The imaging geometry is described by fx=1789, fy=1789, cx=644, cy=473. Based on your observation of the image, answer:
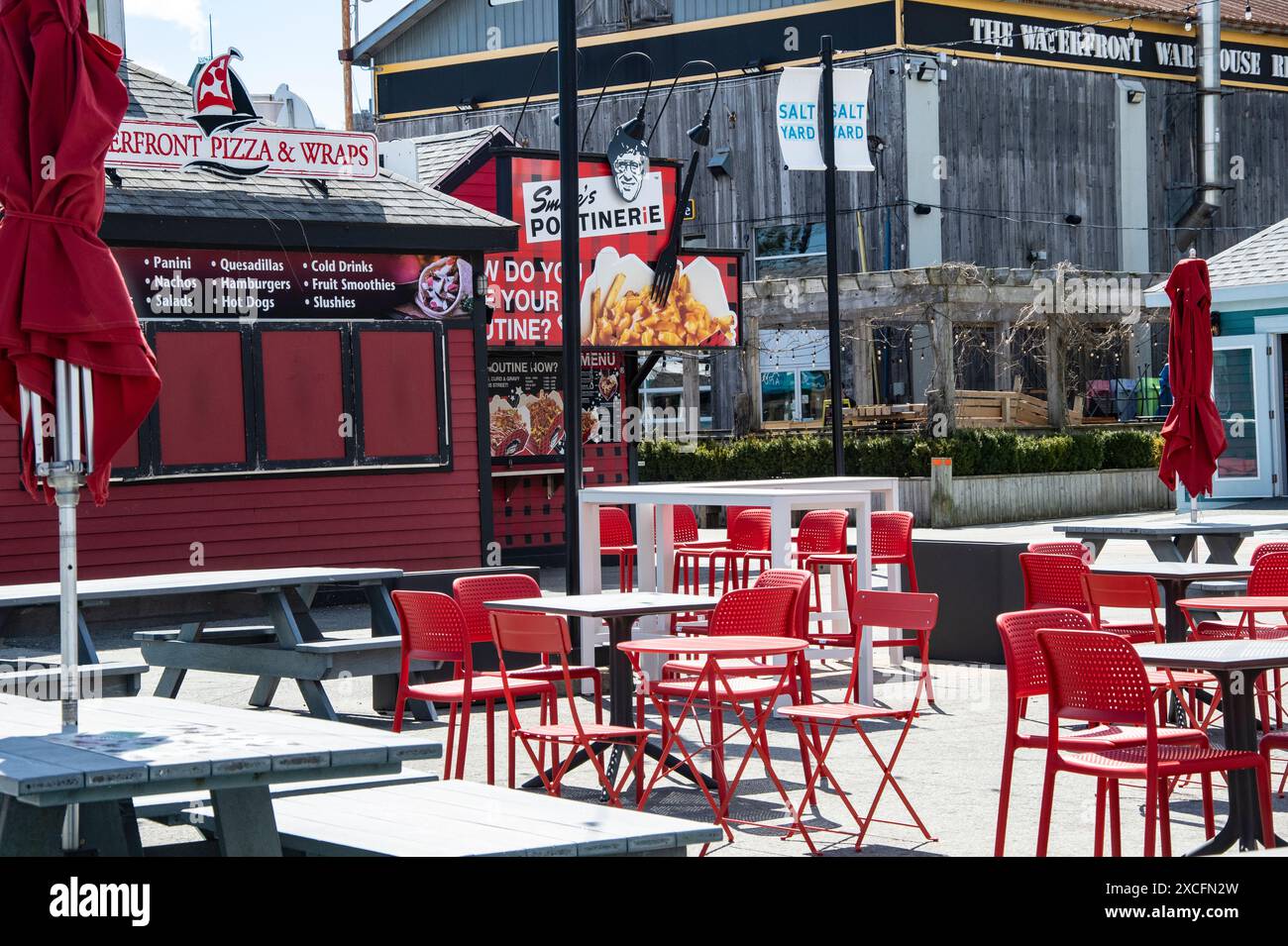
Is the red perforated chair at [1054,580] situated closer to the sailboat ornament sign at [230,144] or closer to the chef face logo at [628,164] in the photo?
the sailboat ornament sign at [230,144]

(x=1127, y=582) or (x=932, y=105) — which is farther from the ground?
(x=932, y=105)

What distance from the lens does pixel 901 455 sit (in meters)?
25.5

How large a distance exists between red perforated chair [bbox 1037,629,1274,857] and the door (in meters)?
18.6

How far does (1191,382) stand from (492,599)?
5088mm

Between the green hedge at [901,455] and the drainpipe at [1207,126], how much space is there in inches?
385

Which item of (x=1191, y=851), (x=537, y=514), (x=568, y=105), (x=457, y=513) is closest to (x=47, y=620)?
(x=568, y=105)

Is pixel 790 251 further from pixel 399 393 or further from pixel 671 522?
pixel 671 522

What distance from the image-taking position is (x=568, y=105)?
1162cm

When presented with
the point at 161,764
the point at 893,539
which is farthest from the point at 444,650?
the point at 893,539

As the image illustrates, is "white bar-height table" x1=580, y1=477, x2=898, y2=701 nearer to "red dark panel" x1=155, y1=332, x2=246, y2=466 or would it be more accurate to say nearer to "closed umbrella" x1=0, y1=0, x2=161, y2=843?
"red dark panel" x1=155, y1=332, x2=246, y2=466

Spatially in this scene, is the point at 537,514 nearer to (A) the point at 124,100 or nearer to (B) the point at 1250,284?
(B) the point at 1250,284

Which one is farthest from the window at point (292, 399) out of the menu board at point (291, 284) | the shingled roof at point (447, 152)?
the shingled roof at point (447, 152)

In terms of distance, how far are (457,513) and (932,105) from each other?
1748 centimetres

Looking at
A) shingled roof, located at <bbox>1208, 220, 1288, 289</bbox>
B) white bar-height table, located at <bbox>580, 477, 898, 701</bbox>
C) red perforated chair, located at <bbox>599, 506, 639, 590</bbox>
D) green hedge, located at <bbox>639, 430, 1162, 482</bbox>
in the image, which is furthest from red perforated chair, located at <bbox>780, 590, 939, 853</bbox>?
green hedge, located at <bbox>639, 430, 1162, 482</bbox>
